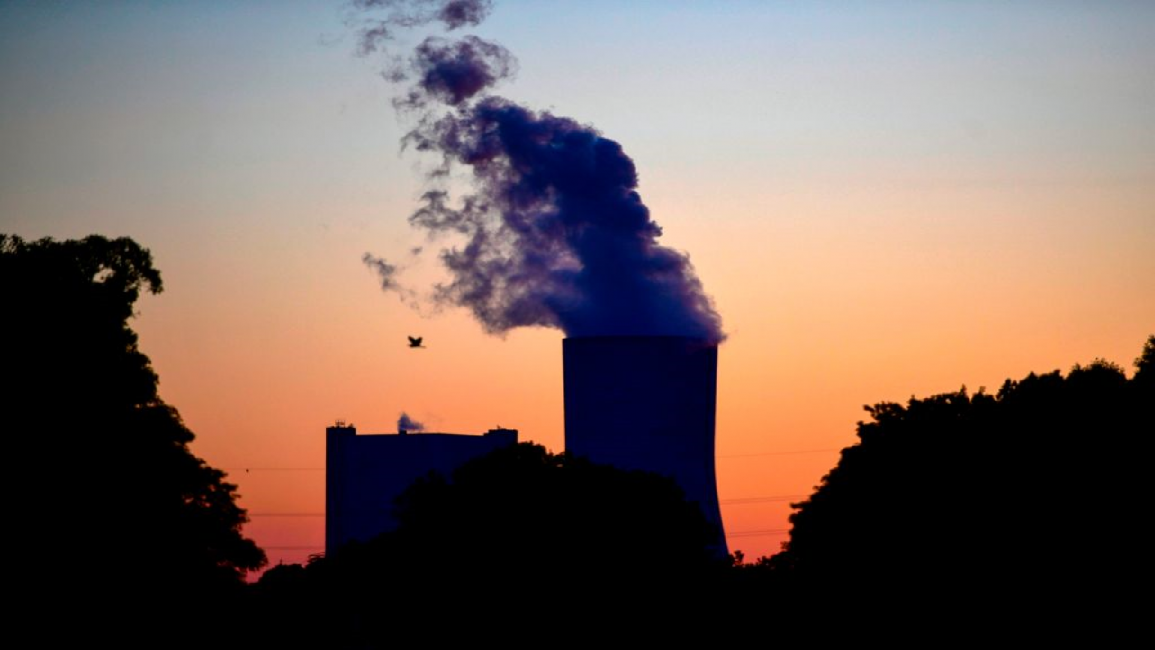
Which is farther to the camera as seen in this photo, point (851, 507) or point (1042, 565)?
point (851, 507)

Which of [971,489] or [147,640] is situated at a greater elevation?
[971,489]

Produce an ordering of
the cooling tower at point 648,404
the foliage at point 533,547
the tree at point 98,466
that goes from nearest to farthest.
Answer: the tree at point 98,466 → the foliage at point 533,547 → the cooling tower at point 648,404

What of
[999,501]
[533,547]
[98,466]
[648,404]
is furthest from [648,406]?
[98,466]

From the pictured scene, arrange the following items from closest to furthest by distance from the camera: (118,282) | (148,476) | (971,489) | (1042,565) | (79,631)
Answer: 1. (79,631)
2. (148,476)
3. (1042,565)
4. (971,489)
5. (118,282)

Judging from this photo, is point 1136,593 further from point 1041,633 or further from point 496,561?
point 496,561

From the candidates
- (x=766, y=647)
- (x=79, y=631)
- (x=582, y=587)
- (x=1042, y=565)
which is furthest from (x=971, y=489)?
(x=79, y=631)

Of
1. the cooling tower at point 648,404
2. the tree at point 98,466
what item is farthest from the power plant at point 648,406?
the tree at point 98,466

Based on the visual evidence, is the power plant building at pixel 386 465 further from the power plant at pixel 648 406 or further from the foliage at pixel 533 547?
the foliage at pixel 533 547

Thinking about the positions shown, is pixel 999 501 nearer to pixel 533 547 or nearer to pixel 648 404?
pixel 533 547
